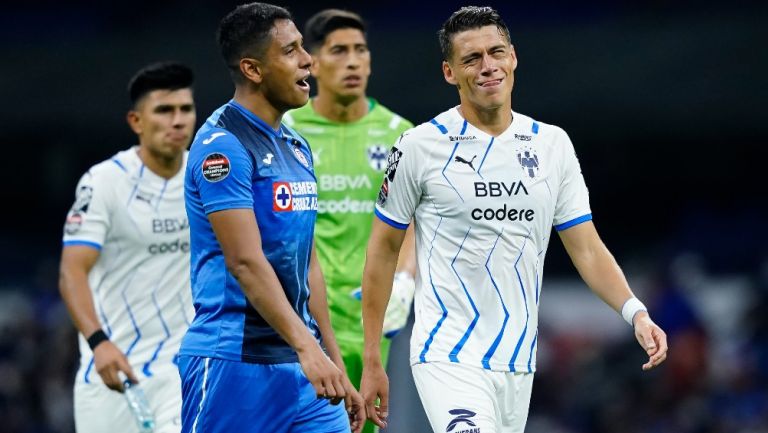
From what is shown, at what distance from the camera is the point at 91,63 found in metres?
16.7

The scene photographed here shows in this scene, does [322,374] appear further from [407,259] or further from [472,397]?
[407,259]

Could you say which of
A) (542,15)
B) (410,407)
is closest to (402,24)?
(542,15)

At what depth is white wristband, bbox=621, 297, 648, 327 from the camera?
6.72m

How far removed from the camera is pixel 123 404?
8742 mm

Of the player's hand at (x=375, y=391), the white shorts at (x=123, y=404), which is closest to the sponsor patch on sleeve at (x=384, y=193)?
the player's hand at (x=375, y=391)

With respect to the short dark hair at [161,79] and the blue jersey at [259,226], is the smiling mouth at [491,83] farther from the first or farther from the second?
the short dark hair at [161,79]

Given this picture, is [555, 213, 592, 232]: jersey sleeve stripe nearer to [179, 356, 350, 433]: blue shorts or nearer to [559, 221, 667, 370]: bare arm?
[559, 221, 667, 370]: bare arm

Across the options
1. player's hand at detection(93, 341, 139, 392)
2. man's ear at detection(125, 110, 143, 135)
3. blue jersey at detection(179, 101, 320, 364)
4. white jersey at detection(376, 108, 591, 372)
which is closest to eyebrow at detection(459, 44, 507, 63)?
white jersey at detection(376, 108, 591, 372)

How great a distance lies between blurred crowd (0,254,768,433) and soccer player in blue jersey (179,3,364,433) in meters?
8.16

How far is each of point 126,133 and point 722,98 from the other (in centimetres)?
692

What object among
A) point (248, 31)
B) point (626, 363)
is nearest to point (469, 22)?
point (248, 31)

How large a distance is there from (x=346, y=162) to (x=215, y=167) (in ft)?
10.2

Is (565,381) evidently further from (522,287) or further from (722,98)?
(522,287)

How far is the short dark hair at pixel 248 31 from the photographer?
6199 mm
